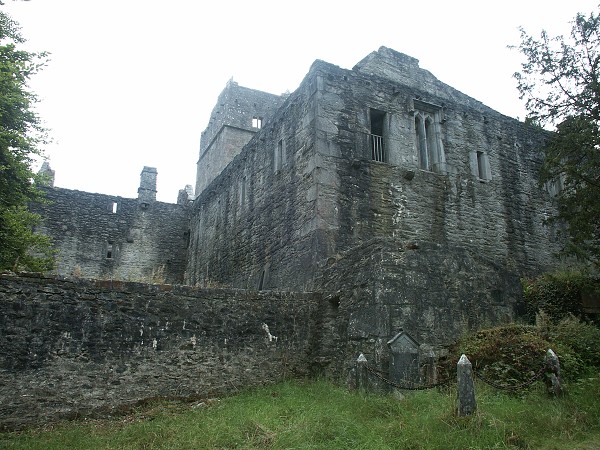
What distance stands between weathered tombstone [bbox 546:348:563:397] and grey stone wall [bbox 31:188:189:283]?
1760 centimetres

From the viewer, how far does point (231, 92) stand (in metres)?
32.0

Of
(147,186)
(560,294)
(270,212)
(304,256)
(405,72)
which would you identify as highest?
(405,72)

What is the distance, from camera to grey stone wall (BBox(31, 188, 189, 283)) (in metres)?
23.0

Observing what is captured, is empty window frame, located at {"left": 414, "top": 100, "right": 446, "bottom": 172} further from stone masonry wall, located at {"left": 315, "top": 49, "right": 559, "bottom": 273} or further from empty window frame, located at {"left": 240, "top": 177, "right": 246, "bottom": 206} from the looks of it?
empty window frame, located at {"left": 240, "top": 177, "right": 246, "bottom": 206}

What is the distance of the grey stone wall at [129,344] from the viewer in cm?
830

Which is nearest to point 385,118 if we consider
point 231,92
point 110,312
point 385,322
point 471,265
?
point 471,265

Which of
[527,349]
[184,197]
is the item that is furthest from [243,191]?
[527,349]

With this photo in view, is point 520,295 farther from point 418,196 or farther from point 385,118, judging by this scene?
point 385,118

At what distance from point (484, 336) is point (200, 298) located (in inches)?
205

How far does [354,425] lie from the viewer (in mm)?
7066

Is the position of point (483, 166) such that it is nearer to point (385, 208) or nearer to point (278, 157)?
point (385, 208)

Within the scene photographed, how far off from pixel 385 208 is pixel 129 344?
788cm

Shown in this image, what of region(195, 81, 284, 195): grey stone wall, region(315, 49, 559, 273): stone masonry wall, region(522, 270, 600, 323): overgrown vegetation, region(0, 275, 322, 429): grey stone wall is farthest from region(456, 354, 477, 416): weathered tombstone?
region(195, 81, 284, 195): grey stone wall

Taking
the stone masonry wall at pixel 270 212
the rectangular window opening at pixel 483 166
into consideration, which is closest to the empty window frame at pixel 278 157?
the stone masonry wall at pixel 270 212
